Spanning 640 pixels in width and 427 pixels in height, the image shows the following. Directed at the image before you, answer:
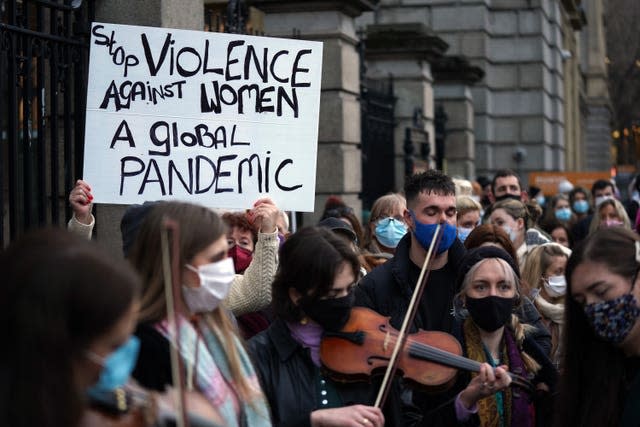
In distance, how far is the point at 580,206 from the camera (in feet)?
48.5

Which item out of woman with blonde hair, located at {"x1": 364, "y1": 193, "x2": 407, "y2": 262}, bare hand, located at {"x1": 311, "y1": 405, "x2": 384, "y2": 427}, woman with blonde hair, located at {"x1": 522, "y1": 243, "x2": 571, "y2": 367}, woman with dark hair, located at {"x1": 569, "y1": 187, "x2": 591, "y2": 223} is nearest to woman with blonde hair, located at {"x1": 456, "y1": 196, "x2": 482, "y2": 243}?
woman with blonde hair, located at {"x1": 364, "y1": 193, "x2": 407, "y2": 262}

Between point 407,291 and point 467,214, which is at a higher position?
point 467,214

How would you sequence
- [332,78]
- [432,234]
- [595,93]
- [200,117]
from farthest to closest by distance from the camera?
[595,93] → [332,78] → [200,117] → [432,234]

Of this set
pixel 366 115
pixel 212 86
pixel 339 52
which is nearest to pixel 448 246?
pixel 212 86

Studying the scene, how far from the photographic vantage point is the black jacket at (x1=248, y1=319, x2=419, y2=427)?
4133 mm

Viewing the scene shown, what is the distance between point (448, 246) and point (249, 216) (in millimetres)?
1048

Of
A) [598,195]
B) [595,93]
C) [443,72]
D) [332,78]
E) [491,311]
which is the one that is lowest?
[491,311]

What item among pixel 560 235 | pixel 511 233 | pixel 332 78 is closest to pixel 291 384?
pixel 511 233

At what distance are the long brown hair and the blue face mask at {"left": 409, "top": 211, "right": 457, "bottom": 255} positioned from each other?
2.12m

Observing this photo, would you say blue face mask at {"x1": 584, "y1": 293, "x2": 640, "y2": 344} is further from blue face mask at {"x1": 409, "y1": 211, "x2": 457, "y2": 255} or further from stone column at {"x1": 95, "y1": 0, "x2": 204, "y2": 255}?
stone column at {"x1": 95, "y1": 0, "x2": 204, "y2": 255}

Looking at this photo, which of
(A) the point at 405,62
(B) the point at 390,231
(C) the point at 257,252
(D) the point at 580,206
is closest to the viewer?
(C) the point at 257,252

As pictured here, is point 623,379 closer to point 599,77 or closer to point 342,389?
point 342,389

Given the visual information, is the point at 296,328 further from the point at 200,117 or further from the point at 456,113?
the point at 456,113

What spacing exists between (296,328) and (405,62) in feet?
43.4
